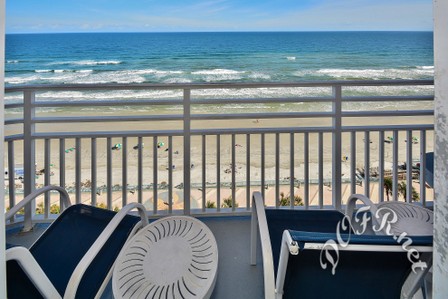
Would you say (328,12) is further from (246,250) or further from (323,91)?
(246,250)

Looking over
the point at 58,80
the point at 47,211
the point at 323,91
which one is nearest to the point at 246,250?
the point at 47,211

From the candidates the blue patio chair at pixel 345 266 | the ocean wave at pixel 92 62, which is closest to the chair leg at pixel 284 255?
the blue patio chair at pixel 345 266

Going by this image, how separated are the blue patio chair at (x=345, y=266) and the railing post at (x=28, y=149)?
81.4 inches

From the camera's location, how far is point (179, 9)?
19.2 metres

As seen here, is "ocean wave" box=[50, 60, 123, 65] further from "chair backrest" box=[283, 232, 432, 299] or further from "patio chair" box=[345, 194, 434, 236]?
"chair backrest" box=[283, 232, 432, 299]

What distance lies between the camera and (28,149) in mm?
2477

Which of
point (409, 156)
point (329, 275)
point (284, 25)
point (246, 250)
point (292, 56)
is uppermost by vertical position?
point (284, 25)

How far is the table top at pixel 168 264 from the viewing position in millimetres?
1268

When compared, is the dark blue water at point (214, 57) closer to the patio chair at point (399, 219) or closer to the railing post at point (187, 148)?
the railing post at point (187, 148)

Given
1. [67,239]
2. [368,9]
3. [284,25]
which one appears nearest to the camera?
[67,239]

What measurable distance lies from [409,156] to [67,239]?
254cm

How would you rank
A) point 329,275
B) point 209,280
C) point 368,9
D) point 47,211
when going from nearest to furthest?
point 329,275, point 209,280, point 47,211, point 368,9

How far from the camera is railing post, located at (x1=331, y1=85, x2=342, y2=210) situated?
2.64 m

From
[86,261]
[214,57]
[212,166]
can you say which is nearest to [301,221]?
[86,261]
